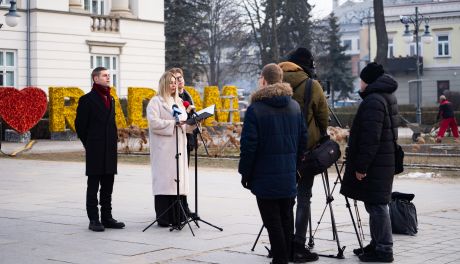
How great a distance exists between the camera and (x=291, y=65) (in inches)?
365

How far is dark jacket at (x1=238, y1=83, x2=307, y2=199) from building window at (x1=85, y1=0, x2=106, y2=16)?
3482 cm

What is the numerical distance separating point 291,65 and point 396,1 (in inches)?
3174

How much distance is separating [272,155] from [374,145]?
124 centimetres

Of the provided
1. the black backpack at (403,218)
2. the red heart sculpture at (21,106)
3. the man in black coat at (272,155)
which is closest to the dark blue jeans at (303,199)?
the man in black coat at (272,155)

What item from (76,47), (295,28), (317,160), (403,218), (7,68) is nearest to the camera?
(317,160)

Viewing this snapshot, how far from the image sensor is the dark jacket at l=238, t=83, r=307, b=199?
8219 millimetres

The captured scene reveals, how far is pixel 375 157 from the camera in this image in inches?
356

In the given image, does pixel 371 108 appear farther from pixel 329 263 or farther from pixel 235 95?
pixel 235 95

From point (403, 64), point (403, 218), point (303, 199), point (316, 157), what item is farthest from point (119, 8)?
point (403, 64)

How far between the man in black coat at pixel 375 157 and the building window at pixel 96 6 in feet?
112

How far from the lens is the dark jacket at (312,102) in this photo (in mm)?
9133

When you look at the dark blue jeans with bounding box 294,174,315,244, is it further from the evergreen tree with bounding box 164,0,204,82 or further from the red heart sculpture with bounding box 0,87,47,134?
the evergreen tree with bounding box 164,0,204,82

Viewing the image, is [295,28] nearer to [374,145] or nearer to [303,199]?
[303,199]

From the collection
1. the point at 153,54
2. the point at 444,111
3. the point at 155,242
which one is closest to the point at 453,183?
the point at 155,242
